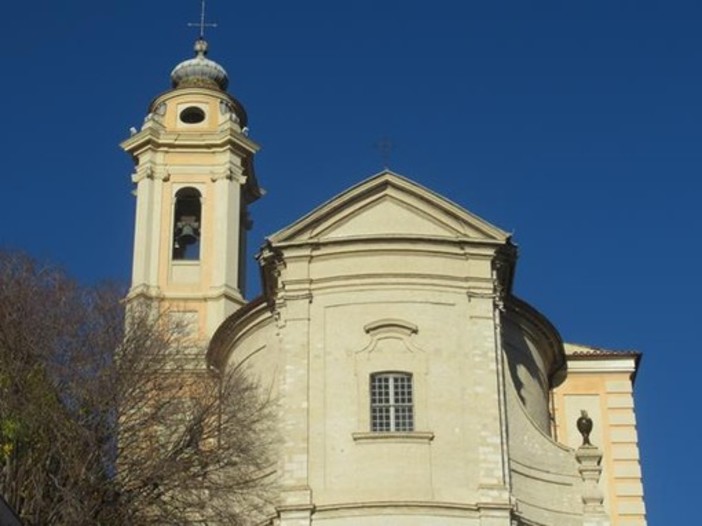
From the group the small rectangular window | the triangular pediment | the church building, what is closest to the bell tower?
the church building

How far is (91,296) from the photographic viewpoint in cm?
2875

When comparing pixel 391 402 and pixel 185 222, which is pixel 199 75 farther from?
pixel 391 402

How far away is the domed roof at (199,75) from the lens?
44.1m

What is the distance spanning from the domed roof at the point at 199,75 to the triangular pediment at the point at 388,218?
14867mm

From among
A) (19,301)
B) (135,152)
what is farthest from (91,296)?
(135,152)

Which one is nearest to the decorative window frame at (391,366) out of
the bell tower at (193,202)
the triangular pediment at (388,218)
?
the triangular pediment at (388,218)

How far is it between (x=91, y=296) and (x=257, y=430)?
428 cm

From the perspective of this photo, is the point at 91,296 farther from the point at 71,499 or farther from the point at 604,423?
the point at 604,423

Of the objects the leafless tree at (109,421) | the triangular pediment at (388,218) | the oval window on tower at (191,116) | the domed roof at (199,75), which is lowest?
the leafless tree at (109,421)

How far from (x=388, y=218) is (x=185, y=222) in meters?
12.1

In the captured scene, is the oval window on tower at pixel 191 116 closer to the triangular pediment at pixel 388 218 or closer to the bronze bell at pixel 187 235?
the bronze bell at pixel 187 235

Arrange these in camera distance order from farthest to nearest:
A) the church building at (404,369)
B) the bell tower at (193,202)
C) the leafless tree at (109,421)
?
the bell tower at (193,202)
the church building at (404,369)
the leafless tree at (109,421)

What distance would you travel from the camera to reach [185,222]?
41.1 metres

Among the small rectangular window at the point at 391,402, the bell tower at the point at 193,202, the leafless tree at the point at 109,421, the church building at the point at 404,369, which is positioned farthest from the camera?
the bell tower at the point at 193,202
